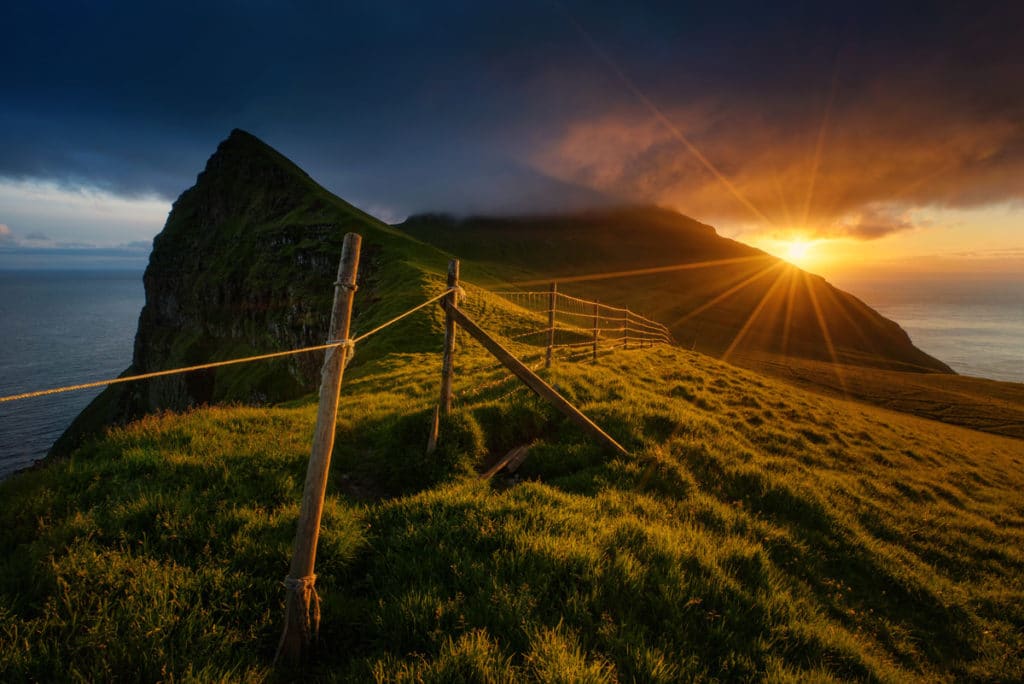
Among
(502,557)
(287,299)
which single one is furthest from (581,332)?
(287,299)

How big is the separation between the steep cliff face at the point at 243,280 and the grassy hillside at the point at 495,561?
70.3 ft

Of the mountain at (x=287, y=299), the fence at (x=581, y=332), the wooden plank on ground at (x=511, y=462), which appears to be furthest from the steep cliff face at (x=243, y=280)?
the wooden plank on ground at (x=511, y=462)

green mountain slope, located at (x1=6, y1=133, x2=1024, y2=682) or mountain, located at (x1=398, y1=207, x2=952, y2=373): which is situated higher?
mountain, located at (x1=398, y1=207, x2=952, y2=373)

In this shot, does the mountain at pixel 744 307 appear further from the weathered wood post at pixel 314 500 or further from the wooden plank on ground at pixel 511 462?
the weathered wood post at pixel 314 500

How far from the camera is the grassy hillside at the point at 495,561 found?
3.14m

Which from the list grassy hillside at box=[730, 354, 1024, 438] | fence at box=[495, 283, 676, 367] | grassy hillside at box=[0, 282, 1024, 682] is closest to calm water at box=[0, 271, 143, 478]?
fence at box=[495, 283, 676, 367]

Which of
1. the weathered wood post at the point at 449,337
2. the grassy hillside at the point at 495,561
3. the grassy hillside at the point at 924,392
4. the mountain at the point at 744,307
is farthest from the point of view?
the mountain at the point at 744,307

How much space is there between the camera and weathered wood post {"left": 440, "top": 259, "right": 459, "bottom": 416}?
6.39 metres

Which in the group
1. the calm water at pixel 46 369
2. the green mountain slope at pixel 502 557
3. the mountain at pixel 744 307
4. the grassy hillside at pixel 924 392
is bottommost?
the calm water at pixel 46 369

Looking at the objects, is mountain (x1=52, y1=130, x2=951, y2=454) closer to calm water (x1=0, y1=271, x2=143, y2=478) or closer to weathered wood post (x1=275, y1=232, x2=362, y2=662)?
calm water (x1=0, y1=271, x2=143, y2=478)

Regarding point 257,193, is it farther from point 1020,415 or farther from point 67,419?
point 1020,415

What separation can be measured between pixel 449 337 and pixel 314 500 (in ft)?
11.9

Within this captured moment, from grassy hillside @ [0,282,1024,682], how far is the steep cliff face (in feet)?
70.3

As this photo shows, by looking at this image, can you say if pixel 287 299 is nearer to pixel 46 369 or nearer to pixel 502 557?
pixel 502 557
